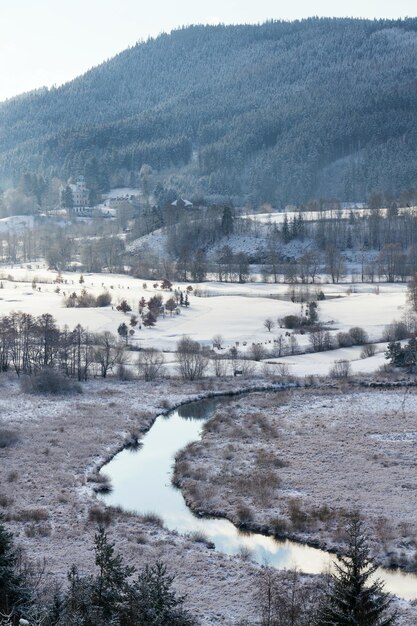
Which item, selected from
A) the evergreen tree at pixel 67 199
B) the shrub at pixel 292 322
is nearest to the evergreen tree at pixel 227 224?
the shrub at pixel 292 322

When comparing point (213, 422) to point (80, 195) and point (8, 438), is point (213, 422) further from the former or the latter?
point (80, 195)

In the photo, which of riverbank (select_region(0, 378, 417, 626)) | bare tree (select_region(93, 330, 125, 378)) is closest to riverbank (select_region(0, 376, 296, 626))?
riverbank (select_region(0, 378, 417, 626))

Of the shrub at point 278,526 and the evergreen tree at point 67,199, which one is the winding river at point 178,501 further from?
the evergreen tree at point 67,199

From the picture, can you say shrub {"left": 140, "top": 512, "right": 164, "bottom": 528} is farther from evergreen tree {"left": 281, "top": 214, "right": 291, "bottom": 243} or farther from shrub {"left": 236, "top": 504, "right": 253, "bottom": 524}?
evergreen tree {"left": 281, "top": 214, "right": 291, "bottom": 243}

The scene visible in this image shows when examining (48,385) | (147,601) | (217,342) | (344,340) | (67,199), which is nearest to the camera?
(147,601)

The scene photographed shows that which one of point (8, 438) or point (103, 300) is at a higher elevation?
point (103, 300)

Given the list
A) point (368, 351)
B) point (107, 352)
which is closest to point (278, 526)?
point (107, 352)

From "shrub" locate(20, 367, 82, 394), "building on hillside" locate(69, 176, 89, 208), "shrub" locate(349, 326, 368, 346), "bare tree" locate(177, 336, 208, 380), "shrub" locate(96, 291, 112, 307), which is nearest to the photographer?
"shrub" locate(20, 367, 82, 394)
